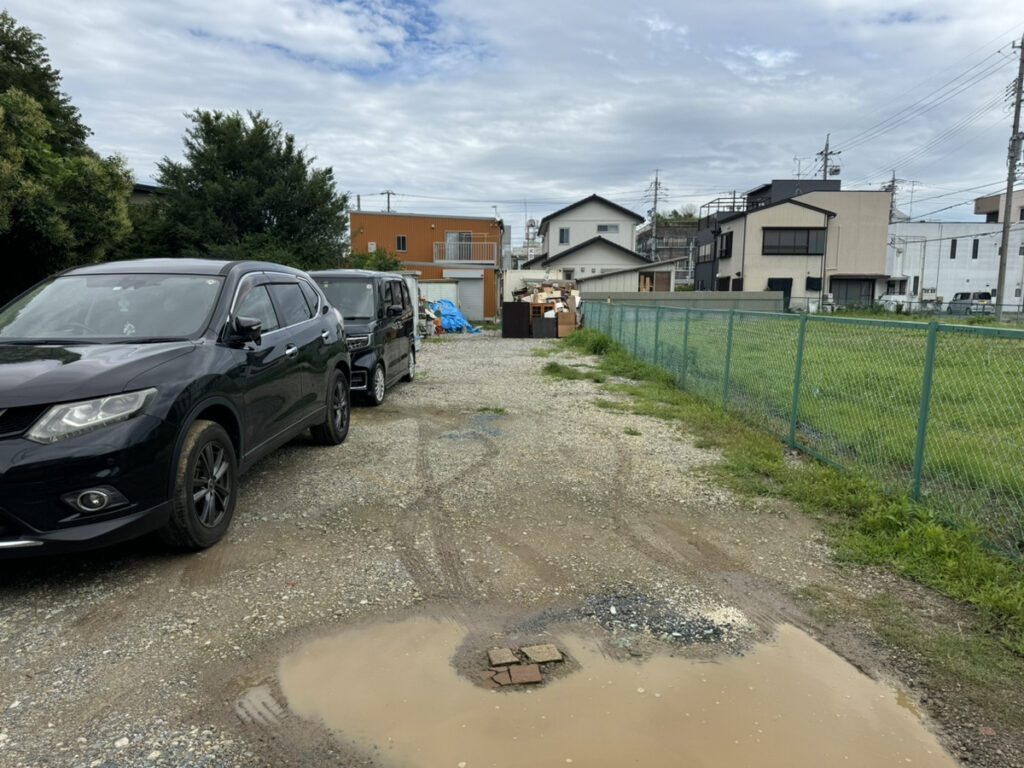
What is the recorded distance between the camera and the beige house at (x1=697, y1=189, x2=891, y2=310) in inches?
1566

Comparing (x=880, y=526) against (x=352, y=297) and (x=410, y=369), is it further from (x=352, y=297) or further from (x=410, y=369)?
(x=410, y=369)

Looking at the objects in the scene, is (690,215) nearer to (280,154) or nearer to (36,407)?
(280,154)

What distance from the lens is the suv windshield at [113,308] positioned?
421 centimetres

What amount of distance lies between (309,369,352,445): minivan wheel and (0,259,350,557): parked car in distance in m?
0.55

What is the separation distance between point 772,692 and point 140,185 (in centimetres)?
2666

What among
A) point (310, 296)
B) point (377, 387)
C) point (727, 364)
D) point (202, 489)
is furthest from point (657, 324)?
point (202, 489)

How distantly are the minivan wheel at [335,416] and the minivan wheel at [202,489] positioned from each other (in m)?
2.11

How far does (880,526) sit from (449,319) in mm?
23864

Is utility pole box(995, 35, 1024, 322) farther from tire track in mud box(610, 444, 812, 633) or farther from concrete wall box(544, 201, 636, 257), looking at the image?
tire track in mud box(610, 444, 812, 633)

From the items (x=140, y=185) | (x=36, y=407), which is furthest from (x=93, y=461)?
(x=140, y=185)

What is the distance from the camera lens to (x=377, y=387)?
887 centimetres

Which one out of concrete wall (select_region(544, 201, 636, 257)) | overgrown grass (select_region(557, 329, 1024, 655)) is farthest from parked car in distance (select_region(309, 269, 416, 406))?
concrete wall (select_region(544, 201, 636, 257))

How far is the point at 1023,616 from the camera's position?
3150 millimetres

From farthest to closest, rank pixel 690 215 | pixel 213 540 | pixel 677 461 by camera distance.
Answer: pixel 690 215, pixel 677 461, pixel 213 540
